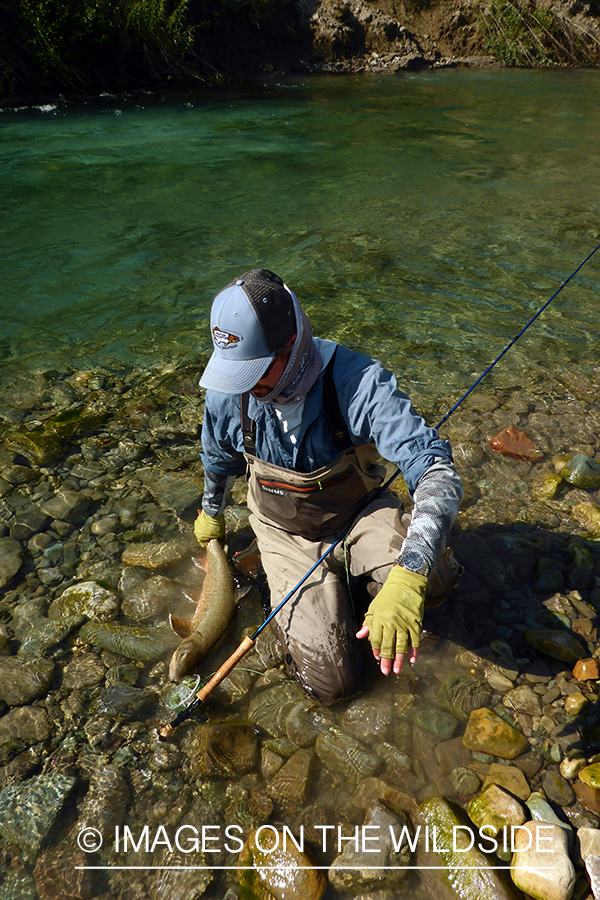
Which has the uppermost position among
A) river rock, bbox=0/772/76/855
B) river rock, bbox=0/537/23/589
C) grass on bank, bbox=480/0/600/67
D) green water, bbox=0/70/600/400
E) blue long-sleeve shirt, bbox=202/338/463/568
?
grass on bank, bbox=480/0/600/67

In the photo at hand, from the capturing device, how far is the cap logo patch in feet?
9.45

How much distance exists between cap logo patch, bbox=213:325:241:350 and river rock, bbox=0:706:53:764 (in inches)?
87.2

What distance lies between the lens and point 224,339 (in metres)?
2.90

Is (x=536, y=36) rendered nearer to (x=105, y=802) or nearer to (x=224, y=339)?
(x=224, y=339)

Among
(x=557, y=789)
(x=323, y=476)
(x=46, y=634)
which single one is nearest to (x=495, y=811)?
(x=557, y=789)

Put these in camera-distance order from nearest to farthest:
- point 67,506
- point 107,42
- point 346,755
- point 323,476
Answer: point 346,755, point 323,476, point 67,506, point 107,42

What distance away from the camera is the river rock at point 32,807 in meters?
2.80

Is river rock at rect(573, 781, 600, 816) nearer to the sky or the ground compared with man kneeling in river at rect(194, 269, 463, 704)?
nearer to the ground

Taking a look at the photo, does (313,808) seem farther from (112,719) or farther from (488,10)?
(488,10)

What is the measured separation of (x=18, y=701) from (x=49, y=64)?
1891 cm

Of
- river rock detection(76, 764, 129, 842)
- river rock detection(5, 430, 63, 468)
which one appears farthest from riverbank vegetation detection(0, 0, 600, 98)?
river rock detection(76, 764, 129, 842)

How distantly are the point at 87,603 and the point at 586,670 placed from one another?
9.74ft

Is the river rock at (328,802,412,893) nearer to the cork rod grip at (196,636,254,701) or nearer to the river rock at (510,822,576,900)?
the river rock at (510,822,576,900)

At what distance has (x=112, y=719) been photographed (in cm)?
326
